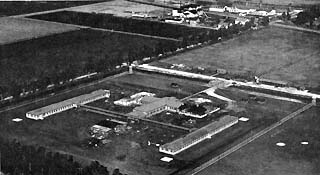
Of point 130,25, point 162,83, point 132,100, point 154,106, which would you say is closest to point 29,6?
point 130,25

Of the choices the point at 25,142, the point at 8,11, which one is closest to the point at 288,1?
the point at 8,11

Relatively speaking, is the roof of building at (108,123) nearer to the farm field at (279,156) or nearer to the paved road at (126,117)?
the paved road at (126,117)

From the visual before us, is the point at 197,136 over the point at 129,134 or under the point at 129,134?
over

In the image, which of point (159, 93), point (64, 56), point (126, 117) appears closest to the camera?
point (126, 117)

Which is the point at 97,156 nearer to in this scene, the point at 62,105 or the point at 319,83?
the point at 62,105

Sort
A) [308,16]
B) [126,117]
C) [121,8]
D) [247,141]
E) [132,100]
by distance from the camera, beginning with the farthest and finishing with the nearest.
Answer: [121,8] → [308,16] → [132,100] → [126,117] → [247,141]

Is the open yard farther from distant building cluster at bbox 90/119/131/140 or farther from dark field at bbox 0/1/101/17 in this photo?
dark field at bbox 0/1/101/17

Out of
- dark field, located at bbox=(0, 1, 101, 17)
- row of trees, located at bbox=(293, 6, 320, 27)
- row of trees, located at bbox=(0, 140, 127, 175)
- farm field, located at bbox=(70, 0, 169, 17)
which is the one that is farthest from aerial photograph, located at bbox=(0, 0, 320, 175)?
farm field, located at bbox=(70, 0, 169, 17)

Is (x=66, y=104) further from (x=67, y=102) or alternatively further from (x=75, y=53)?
(x=75, y=53)
